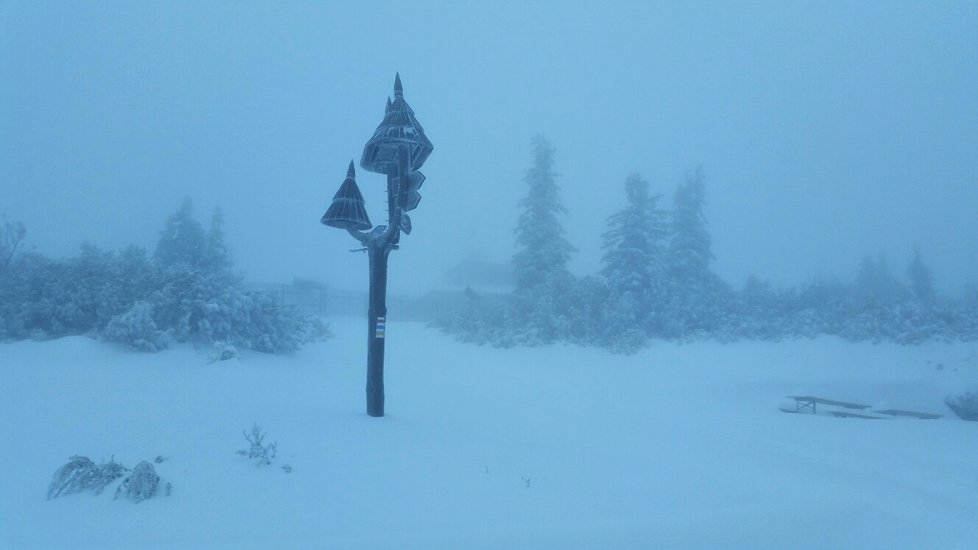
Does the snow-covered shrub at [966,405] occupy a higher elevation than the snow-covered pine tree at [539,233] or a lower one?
lower

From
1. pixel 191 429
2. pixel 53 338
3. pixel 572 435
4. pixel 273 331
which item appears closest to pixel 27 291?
pixel 53 338

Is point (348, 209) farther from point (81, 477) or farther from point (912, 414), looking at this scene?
point (912, 414)

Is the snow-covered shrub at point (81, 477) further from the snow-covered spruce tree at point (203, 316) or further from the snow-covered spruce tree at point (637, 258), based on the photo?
the snow-covered spruce tree at point (637, 258)

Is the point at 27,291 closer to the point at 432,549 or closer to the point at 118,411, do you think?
the point at 118,411

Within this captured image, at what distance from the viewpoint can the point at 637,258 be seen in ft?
82.1

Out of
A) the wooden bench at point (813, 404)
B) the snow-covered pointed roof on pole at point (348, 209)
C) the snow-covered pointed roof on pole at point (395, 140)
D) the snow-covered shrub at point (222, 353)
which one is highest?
the snow-covered pointed roof on pole at point (395, 140)

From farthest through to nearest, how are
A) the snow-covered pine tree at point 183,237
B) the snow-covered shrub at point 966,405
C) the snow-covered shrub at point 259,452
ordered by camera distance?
the snow-covered pine tree at point 183,237 < the snow-covered shrub at point 966,405 < the snow-covered shrub at point 259,452

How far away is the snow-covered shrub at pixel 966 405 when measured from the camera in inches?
571

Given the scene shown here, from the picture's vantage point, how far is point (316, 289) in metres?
35.6

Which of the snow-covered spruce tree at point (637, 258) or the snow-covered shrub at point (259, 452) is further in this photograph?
the snow-covered spruce tree at point (637, 258)

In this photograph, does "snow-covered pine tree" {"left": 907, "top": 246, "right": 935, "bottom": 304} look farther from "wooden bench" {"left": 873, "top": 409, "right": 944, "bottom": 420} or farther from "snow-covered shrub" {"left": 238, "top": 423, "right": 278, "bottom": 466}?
"snow-covered shrub" {"left": 238, "top": 423, "right": 278, "bottom": 466}

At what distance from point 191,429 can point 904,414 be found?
1745 centimetres

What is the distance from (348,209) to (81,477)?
5257mm

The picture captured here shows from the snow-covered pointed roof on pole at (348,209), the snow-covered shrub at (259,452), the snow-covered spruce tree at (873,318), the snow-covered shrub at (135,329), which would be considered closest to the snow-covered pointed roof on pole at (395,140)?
the snow-covered pointed roof on pole at (348,209)
